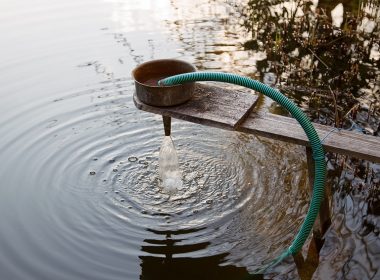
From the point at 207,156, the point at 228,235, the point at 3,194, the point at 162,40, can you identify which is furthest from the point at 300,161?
the point at 162,40

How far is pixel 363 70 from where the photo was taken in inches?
248

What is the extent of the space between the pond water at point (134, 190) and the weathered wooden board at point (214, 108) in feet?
3.66

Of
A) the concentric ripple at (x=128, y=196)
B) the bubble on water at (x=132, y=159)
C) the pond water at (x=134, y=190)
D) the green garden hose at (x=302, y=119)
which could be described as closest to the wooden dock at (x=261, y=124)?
the green garden hose at (x=302, y=119)

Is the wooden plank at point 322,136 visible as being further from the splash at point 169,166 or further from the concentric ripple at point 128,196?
the splash at point 169,166

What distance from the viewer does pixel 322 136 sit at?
10.6 feet

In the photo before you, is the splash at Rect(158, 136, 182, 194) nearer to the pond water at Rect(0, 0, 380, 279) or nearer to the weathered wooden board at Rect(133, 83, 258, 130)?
the pond water at Rect(0, 0, 380, 279)

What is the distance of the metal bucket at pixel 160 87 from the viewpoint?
131 inches

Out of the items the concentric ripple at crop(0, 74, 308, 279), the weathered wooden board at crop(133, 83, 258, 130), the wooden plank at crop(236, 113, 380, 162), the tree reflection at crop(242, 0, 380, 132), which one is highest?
the weathered wooden board at crop(133, 83, 258, 130)

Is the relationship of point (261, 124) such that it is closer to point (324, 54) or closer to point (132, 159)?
point (132, 159)

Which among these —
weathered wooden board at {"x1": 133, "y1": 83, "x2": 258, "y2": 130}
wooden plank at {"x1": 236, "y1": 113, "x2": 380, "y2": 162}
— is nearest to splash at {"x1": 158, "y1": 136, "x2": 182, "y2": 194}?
weathered wooden board at {"x1": 133, "y1": 83, "x2": 258, "y2": 130}

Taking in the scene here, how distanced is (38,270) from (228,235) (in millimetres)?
1597

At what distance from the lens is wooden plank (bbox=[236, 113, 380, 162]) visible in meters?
3.07

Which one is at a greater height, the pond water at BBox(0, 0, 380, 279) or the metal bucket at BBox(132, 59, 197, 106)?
the metal bucket at BBox(132, 59, 197, 106)

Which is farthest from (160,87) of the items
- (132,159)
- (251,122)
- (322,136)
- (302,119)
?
(132,159)
